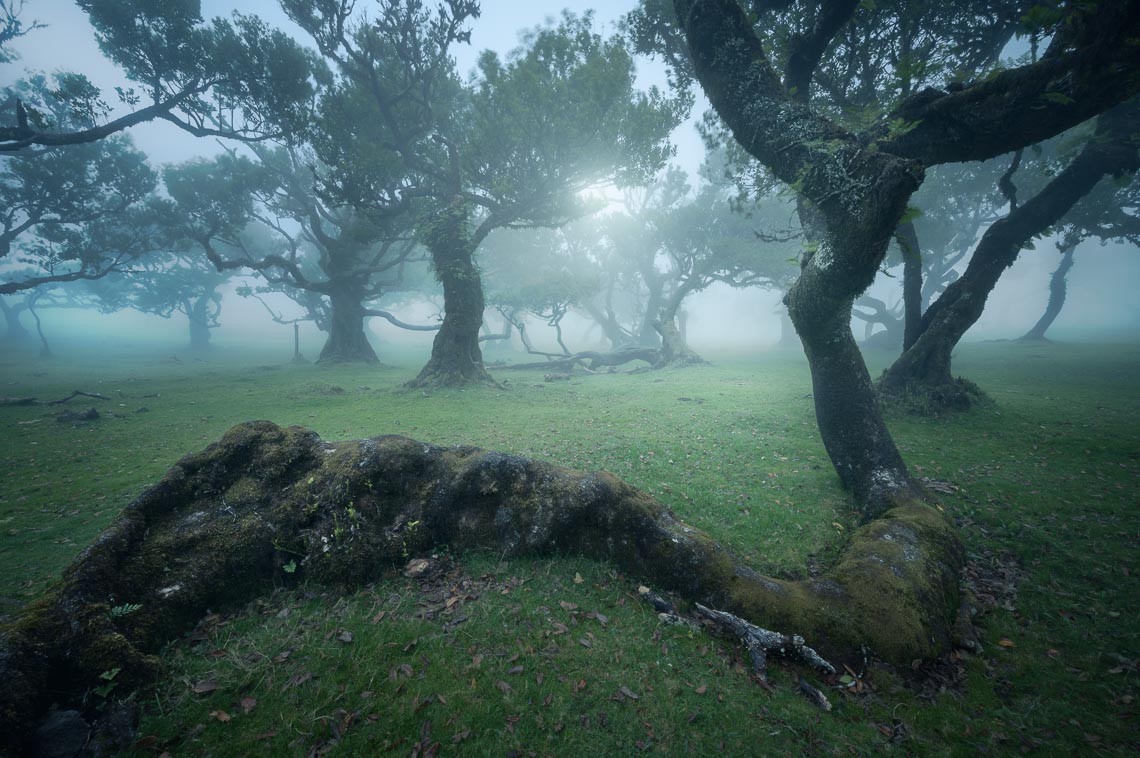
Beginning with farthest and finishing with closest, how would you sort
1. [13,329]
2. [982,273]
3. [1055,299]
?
[13,329] → [1055,299] → [982,273]

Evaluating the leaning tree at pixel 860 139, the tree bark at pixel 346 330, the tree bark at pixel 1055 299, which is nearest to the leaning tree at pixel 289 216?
the tree bark at pixel 346 330

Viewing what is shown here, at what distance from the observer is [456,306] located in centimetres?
2156

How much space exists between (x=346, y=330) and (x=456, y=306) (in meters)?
18.3

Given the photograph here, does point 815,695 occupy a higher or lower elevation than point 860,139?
lower

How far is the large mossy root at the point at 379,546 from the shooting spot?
3.58 meters

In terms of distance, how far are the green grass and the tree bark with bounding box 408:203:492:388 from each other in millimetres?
11610

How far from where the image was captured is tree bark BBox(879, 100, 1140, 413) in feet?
39.7

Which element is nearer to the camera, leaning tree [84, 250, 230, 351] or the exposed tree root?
the exposed tree root

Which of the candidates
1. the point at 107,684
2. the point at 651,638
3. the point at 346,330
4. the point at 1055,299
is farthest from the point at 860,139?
the point at 1055,299

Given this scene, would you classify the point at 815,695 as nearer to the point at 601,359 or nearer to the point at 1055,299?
the point at 601,359

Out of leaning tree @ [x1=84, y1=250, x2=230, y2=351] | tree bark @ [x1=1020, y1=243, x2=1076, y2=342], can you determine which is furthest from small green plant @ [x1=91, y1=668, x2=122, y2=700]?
leaning tree @ [x1=84, y1=250, x2=230, y2=351]

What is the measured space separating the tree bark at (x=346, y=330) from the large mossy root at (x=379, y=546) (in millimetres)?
31796

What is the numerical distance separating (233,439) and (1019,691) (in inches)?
379

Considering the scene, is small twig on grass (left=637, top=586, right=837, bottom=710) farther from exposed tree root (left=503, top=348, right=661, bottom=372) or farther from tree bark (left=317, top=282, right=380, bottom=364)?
tree bark (left=317, top=282, right=380, bottom=364)
